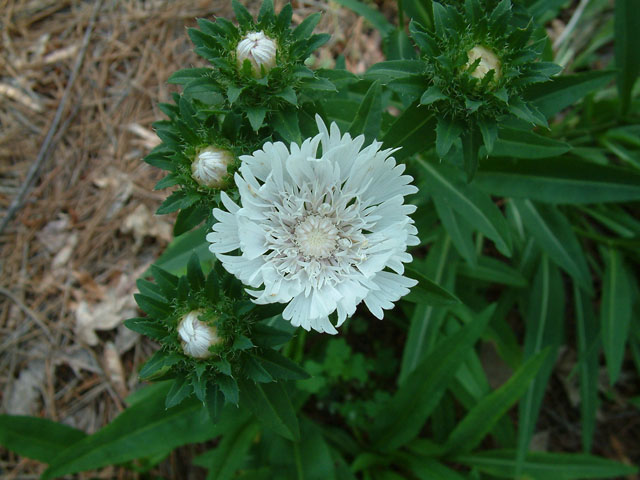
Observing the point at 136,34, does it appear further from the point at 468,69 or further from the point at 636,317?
the point at 636,317

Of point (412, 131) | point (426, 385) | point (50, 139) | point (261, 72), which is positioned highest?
point (50, 139)

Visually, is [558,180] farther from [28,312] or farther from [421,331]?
[28,312]

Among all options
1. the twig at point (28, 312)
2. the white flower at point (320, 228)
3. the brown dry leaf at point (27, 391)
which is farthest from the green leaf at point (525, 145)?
the brown dry leaf at point (27, 391)

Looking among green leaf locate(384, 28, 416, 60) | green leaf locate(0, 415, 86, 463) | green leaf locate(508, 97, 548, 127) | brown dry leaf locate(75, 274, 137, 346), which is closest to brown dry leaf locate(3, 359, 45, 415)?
brown dry leaf locate(75, 274, 137, 346)

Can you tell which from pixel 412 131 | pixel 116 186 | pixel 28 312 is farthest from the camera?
pixel 116 186

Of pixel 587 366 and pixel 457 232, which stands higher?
pixel 457 232

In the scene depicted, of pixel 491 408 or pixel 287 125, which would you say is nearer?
pixel 287 125

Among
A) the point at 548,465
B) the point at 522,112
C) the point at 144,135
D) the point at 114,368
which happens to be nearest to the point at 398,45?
the point at 522,112

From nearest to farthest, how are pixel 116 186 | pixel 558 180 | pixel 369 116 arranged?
pixel 369 116
pixel 558 180
pixel 116 186
